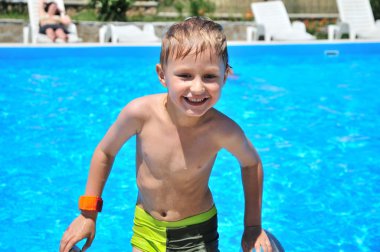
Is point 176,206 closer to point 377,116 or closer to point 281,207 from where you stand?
point 281,207

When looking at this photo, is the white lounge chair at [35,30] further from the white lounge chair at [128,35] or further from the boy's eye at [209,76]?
the boy's eye at [209,76]

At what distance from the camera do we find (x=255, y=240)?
2.16m

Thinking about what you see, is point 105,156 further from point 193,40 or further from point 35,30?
point 35,30

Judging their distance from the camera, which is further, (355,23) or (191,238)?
(355,23)

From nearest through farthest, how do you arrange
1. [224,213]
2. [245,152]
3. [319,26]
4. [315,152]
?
[245,152], [224,213], [315,152], [319,26]

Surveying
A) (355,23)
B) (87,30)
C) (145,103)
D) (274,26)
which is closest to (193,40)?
(145,103)

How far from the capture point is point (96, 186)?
90.0 inches

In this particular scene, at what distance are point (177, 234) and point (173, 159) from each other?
12.8 inches

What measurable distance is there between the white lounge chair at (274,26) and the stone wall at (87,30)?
457 millimetres

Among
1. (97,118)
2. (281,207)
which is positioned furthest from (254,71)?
(281,207)

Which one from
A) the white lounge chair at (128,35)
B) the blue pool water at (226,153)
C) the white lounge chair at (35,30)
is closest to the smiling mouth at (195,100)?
the blue pool water at (226,153)

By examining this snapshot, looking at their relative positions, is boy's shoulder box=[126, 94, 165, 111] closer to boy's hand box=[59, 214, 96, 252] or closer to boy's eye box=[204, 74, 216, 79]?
boy's eye box=[204, 74, 216, 79]

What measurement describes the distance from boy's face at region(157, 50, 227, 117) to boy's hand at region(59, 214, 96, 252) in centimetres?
61

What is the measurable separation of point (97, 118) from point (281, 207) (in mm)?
3286
